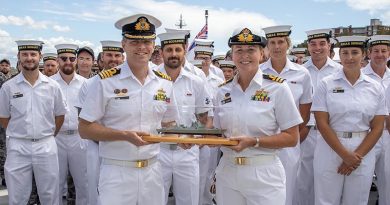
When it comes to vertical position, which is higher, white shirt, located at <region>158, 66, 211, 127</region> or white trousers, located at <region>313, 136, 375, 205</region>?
white shirt, located at <region>158, 66, 211, 127</region>

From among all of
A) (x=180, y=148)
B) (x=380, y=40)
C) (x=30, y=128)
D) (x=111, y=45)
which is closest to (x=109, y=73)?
(x=180, y=148)

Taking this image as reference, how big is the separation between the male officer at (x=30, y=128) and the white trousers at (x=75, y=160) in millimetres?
444

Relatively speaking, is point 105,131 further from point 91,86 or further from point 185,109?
point 185,109

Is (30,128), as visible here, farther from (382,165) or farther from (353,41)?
(382,165)

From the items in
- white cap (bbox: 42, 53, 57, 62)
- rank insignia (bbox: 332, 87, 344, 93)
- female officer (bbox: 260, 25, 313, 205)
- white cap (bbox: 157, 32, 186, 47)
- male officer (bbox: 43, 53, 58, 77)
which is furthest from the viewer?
white cap (bbox: 42, 53, 57, 62)

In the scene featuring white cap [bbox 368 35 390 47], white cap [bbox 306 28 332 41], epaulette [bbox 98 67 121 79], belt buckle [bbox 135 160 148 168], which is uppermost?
white cap [bbox 306 28 332 41]

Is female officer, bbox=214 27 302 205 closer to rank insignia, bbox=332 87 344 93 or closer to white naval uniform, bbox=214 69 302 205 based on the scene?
white naval uniform, bbox=214 69 302 205

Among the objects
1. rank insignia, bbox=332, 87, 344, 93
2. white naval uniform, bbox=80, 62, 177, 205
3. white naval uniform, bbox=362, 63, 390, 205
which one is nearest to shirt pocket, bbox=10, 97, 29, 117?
white naval uniform, bbox=80, 62, 177, 205

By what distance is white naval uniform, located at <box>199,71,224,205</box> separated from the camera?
5977 mm

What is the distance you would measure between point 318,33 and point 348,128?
176 cm

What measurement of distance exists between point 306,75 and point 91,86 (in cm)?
266

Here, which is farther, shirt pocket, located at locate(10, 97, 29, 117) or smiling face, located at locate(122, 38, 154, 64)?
shirt pocket, located at locate(10, 97, 29, 117)

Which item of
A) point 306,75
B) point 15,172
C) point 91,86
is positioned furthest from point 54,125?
point 306,75

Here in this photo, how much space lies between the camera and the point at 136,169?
341cm
